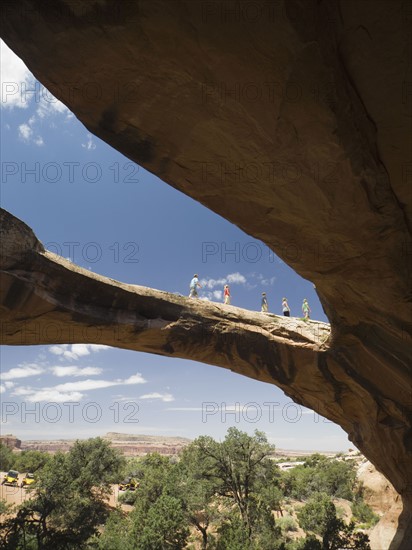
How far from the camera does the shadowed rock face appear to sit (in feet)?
13.6

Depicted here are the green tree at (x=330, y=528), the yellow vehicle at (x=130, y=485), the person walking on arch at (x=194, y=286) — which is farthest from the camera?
the yellow vehicle at (x=130, y=485)

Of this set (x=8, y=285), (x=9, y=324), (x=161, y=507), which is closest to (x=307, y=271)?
(x=8, y=285)

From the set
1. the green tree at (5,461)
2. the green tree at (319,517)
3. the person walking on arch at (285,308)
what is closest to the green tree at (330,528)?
the green tree at (319,517)

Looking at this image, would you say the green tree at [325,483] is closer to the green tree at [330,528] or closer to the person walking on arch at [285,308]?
the green tree at [330,528]

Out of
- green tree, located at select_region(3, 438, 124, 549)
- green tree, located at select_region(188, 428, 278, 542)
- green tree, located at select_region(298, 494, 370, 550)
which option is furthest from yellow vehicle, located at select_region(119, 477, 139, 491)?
green tree, located at select_region(298, 494, 370, 550)

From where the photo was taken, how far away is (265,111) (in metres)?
4.77

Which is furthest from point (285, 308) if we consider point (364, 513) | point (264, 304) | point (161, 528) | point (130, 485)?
point (130, 485)

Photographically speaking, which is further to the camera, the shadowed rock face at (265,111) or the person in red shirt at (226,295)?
the person in red shirt at (226,295)

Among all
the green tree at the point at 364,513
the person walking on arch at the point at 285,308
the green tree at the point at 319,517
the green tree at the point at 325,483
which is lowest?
the green tree at the point at 325,483

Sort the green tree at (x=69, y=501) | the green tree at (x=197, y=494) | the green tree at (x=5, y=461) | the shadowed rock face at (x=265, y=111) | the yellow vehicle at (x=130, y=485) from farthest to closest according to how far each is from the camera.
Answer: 1. the green tree at (x=5, y=461)
2. the yellow vehicle at (x=130, y=485)
3. the green tree at (x=197, y=494)
4. the green tree at (x=69, y=501)
5. the shadowed rock face at (x=265, y=111)

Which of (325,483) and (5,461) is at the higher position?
(5,461)

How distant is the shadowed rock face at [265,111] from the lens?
414 centimetres

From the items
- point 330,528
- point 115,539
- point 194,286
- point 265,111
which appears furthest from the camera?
point 330,528

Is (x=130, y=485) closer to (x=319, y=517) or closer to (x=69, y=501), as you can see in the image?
(x=69, y=501)
